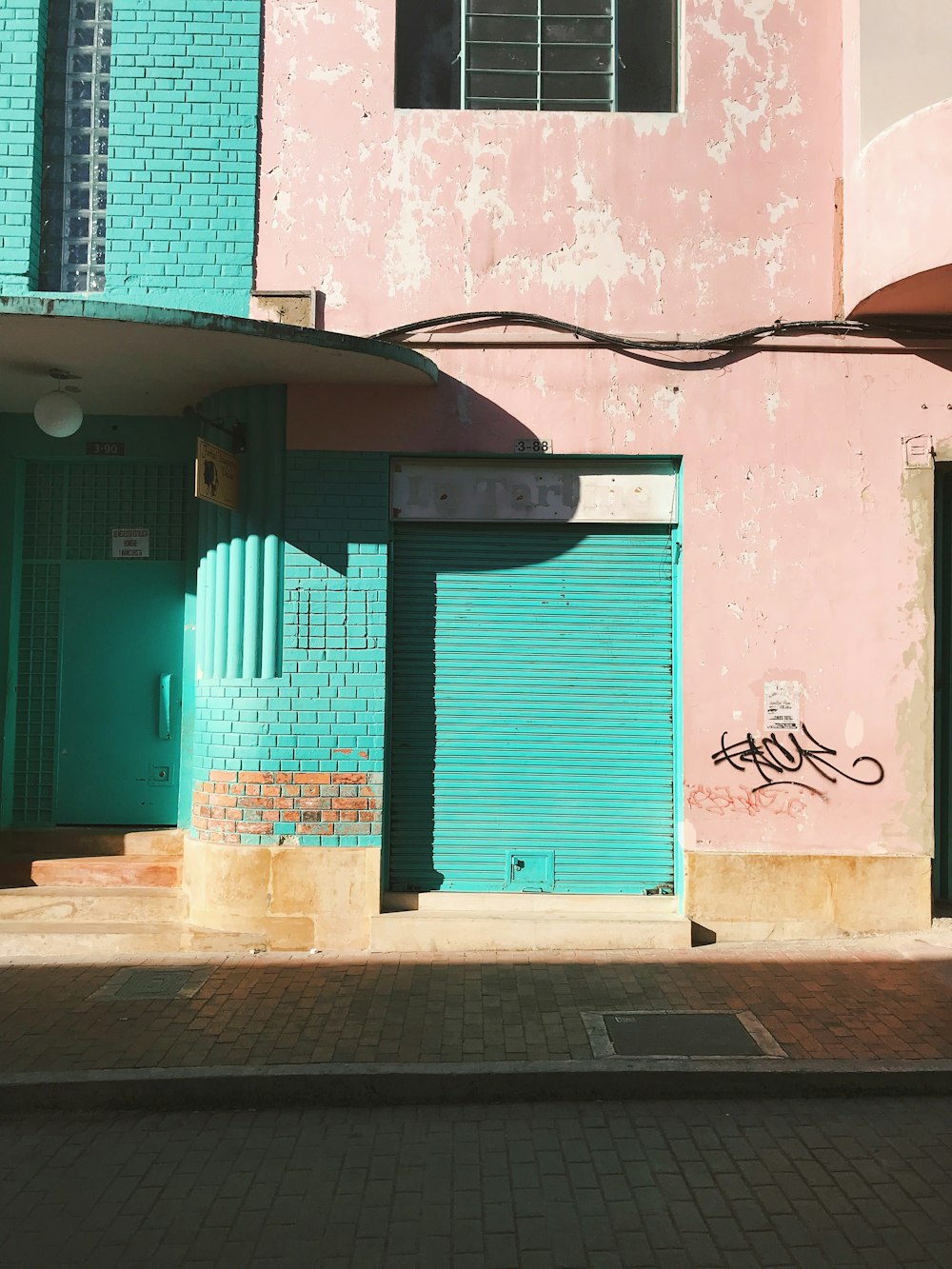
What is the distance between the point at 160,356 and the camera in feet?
20.2

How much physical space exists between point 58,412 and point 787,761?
5.66m

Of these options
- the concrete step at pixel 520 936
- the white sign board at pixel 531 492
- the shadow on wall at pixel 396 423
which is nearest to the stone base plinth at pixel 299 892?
the concrete step at pixel 520 936

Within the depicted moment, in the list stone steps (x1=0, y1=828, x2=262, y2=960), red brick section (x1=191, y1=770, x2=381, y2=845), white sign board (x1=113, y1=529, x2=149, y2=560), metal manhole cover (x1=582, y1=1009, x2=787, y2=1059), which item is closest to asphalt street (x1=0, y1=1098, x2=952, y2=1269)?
metal manhole cover (x1=582, y1=1009, x2=787, y2=1059)

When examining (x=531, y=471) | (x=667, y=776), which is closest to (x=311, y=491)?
(x=531, y=471)

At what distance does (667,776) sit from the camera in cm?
696

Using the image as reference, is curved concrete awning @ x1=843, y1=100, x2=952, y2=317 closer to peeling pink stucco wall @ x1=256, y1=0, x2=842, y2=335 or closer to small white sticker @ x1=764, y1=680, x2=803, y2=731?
peeling pink stucco wall @ x1=256, y1=0, x2=842, y2=335

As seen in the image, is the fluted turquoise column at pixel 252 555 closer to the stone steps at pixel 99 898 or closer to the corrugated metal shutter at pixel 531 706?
the corrugated metal shutter at pixel 531 706

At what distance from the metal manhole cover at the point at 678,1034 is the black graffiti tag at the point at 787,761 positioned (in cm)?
187

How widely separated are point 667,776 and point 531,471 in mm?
2469

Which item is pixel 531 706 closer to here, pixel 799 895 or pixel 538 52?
pixel 799 895

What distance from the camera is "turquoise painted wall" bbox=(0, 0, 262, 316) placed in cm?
689

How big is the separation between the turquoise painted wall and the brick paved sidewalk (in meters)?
4.73

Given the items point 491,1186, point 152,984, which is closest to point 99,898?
point 152,984

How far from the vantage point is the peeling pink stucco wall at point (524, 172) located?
6902 mm
